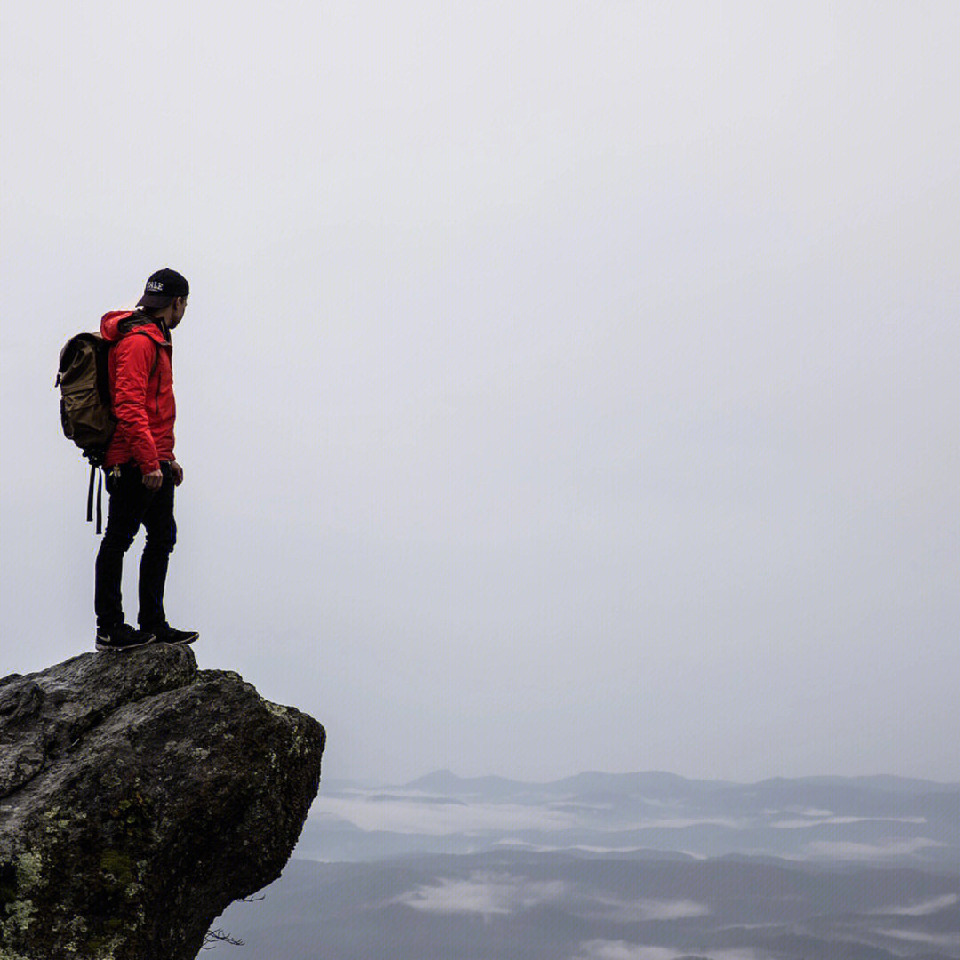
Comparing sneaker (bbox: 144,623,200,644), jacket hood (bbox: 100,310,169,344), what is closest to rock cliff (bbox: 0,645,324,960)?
sneaker (bbox: 144,623,200,644)

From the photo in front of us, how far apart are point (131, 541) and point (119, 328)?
8.14 ft

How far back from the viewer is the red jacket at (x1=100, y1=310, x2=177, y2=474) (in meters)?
10.5

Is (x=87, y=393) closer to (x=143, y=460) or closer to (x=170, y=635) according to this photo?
(x=143, y=460)

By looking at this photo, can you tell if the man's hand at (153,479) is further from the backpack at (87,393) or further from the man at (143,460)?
the backpack at (87,393)

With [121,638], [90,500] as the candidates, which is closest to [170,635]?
[121,638]

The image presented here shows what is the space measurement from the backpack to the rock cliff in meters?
2.76

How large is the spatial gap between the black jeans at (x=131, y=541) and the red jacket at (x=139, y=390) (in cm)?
33

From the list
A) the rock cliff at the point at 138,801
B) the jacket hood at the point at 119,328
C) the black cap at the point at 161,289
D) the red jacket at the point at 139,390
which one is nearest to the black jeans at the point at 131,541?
the red jacket at the point at 139,390

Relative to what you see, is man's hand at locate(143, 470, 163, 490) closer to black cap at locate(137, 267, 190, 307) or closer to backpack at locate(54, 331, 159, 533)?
backpack at locate(54, 331, 159, 533)

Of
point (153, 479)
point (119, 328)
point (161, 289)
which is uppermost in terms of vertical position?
point (161, 289)

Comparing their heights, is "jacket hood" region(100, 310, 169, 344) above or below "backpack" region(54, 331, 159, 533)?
above

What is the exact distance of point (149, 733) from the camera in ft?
34.6

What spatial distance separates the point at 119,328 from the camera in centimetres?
1077

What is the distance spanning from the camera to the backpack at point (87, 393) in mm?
10617
